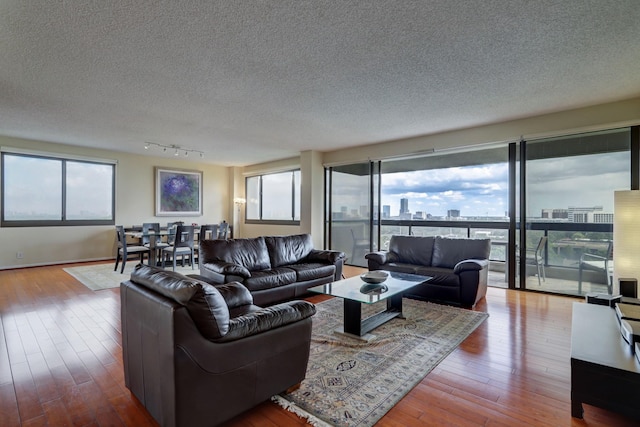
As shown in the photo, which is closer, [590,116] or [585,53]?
[585,53]

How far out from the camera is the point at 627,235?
3600 mm

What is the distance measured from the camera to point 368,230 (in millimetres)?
6895

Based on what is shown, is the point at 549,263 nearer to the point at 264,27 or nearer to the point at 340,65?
the point at 340,65

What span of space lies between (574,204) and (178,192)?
28.2ft

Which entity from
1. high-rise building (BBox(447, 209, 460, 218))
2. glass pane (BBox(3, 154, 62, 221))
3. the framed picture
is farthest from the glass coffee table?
glass pane (BBox(3, 154, 62, 221))

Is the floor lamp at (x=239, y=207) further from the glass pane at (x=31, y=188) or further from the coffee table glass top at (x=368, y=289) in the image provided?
the coffee table glass top at (x=368, y=289)

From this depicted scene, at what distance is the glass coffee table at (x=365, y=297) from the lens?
296 cm

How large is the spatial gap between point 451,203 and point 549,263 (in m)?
1.78

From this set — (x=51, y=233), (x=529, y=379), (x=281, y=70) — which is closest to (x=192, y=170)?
(x=51, y=233)

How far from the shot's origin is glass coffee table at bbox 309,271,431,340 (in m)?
2.96

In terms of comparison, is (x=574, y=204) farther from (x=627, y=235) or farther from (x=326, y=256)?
(x=326, y=256)

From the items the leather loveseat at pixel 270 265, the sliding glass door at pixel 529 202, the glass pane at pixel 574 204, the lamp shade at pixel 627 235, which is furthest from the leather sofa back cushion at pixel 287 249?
the lamp shade at pixel 627 235

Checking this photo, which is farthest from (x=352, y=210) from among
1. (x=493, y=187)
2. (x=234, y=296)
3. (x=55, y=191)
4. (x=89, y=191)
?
(x=55, y=191)

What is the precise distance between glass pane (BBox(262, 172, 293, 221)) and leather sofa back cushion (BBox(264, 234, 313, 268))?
3.52 metres
